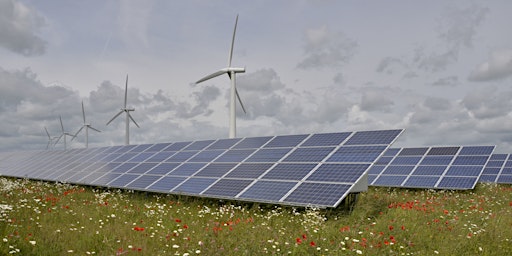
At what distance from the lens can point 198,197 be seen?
18.9 meters

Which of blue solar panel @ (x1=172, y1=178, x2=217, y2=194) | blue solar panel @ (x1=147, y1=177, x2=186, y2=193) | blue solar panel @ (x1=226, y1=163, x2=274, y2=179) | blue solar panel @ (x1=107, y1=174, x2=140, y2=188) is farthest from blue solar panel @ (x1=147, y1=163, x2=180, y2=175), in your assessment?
blue solar panel @ (x1=226, y1=163, x2=274, y2=179)

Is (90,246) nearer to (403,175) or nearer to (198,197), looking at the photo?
(198,197)

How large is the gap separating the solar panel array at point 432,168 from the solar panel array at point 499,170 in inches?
306

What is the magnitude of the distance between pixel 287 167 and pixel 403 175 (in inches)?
524

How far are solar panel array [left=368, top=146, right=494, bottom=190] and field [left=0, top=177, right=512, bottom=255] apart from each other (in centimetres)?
671

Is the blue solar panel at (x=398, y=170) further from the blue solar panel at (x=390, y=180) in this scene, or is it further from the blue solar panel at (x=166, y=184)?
the blue solar panel at (x=166, y=184)

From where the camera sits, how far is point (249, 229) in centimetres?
1296

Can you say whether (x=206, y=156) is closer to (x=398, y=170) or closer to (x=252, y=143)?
(x=252, y=143)

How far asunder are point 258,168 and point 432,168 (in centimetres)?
1555

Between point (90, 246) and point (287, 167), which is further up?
point (287, 167)

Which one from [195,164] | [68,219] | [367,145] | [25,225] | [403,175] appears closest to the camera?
[25,225]

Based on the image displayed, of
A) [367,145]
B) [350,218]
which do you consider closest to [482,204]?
[367,145]

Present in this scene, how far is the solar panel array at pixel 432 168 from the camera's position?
82.8 feet

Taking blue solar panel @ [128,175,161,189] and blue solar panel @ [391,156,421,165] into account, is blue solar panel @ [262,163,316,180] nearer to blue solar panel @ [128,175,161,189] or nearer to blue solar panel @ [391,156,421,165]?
blue solar panel @ [128,175,161,189]
